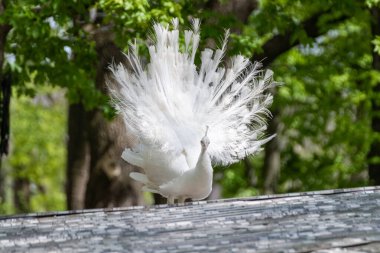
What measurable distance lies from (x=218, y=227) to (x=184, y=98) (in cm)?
351

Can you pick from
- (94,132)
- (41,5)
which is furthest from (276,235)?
(94,132)

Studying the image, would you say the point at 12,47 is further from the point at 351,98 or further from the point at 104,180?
the point at 351,98

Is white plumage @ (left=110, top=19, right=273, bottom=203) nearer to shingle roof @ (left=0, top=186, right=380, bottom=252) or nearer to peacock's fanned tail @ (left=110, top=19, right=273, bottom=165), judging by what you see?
peacock's fanned tail @ (left=110, top=19, right=273, bottom=165)

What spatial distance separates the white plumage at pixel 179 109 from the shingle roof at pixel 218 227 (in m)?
2.13

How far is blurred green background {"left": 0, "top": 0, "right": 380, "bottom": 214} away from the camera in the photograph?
12.0 meters

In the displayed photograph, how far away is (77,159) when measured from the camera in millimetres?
17188

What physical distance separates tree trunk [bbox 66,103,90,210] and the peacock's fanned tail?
7239mm

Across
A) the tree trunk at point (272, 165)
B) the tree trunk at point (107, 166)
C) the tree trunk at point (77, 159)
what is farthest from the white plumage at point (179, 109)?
the tree trunk at point (272, 165)

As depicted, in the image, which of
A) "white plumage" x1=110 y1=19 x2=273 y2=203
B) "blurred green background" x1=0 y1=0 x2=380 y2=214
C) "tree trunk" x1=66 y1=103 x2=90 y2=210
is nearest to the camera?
"white plumage" x1=110 y1=19 x2=273 y2=203

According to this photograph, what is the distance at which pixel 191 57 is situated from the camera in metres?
9.52

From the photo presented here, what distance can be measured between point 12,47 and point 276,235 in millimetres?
8901

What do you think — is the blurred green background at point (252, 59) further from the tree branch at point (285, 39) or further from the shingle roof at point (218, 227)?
the shingle roof at point (218, 227)

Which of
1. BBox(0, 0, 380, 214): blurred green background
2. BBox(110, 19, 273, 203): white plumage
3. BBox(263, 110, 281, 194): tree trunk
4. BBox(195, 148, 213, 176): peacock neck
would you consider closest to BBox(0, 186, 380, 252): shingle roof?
BBox(195, 148, 213, 176): peacock neck

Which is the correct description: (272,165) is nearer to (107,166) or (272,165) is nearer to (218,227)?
(107,166)
